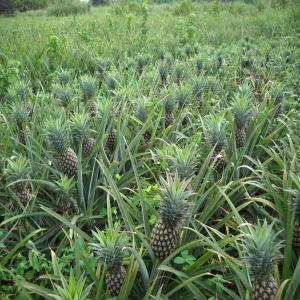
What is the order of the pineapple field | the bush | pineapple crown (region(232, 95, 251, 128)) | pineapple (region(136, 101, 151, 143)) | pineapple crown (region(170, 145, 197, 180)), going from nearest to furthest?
the pineapple field < pineapple crown (region(170, 145, 197, 180)) < pineapple crown (region(232, 95, 251, 128)) < pineapple (region(136, 101, 151, 143)) < the bush

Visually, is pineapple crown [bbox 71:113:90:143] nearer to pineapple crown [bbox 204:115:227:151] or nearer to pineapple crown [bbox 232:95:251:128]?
pineapple crown [bbox 204:115:227:151]

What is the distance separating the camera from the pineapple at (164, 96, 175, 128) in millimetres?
2922

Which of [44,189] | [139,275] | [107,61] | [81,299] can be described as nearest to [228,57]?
[107,61]

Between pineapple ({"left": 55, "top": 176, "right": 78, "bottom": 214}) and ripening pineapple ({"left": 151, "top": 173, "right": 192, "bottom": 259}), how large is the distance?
0.64 meters

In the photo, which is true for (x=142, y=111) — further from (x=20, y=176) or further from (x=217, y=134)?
(x=20, y=176)

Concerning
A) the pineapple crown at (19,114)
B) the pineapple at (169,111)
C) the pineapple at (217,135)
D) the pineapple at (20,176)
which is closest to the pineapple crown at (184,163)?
the pineapple at (217,135)

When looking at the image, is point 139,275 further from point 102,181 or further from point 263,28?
point 263,28

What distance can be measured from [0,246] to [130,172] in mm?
855

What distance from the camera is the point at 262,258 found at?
1.23 m

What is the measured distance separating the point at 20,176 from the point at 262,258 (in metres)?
1.36

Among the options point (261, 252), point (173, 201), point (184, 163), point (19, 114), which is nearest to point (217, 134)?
point (184, 163)

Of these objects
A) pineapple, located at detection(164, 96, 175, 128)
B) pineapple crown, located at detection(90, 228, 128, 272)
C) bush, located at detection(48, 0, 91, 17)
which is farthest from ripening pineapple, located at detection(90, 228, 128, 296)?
bush, located at detection(48, 0, 91, 17)

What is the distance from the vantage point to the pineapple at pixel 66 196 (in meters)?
1.96

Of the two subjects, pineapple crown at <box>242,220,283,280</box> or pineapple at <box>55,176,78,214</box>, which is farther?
pineapple at <box>55,176,78,214</box>
